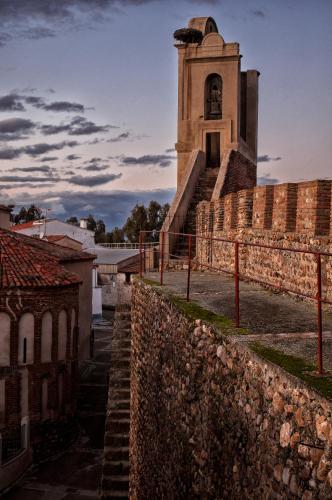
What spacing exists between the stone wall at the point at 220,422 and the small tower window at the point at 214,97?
15.3 meters

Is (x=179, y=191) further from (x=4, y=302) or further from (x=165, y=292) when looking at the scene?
(x=165, y=292)

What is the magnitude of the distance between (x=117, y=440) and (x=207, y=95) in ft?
50.7

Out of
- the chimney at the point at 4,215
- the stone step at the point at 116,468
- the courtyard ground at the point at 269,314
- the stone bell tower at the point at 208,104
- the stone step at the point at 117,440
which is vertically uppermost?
the stone bell tower at the point at 208,104

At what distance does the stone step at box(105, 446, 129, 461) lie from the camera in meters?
9.96

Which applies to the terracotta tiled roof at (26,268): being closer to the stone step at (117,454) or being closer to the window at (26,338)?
the window at (26,338)

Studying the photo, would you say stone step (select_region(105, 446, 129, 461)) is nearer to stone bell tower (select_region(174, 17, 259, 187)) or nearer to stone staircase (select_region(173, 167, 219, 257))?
stone staircase (select_region(173, 167, 219, 257))

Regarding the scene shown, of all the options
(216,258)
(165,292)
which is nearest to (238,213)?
(216,258)

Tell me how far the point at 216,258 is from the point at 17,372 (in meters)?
7.95

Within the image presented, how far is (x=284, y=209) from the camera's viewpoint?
772cm

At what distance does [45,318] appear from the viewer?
1731cm

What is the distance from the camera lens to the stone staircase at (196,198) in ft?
51.2

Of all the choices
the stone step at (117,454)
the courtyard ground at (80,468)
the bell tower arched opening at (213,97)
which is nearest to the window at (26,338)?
the courtyard ground at (80,468)

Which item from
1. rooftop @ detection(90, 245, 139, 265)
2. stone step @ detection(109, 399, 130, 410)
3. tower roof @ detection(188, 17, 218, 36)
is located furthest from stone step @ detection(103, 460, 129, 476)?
rooftop @ detection(90, 245, 139, 265)

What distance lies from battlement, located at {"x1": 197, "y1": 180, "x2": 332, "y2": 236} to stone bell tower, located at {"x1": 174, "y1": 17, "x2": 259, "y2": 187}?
9.92 metres
